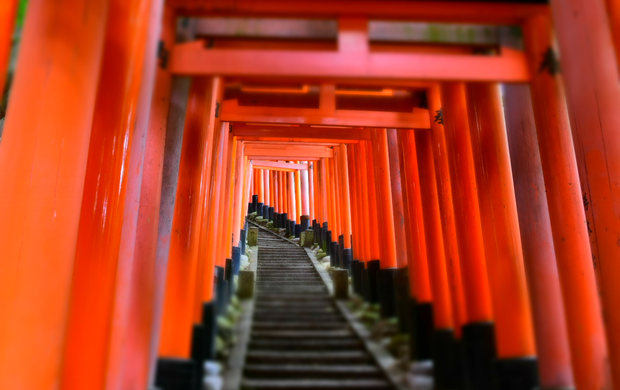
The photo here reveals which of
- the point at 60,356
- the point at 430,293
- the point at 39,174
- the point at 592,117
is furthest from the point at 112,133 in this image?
the point at 430,293

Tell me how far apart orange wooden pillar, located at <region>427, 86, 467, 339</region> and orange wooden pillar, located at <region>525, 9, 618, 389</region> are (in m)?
1.53

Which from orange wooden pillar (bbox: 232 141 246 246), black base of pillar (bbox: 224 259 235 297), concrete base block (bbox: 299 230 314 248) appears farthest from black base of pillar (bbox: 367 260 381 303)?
concrete base block (bbox: 299 230 314 248)

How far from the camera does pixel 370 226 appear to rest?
7.70 metres

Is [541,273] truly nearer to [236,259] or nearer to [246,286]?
[246,286]

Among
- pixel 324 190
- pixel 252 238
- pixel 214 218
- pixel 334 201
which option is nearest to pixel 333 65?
pixel 214 218

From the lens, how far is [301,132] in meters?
7.21

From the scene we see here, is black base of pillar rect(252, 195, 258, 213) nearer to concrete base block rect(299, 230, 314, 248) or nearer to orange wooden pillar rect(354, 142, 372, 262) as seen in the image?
concrete base block rect(299, 230, 314, 248)

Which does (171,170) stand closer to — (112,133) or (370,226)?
(112,133)

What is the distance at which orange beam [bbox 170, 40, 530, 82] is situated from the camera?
2459mm

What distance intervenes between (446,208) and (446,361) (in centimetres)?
183

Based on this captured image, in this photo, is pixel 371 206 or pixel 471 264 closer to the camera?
pixel 471 264

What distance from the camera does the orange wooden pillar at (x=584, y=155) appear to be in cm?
219

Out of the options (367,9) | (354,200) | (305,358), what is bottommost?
(305,358)

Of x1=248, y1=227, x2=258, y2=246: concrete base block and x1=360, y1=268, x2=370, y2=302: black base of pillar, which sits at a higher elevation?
x1=248, y1=227, x2=258, y2=246: concrete base block
